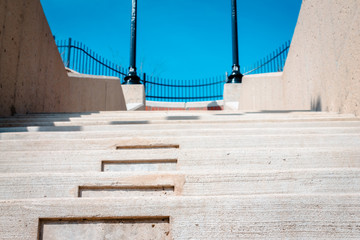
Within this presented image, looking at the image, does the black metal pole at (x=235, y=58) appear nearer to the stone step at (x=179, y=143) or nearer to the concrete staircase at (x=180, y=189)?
the concrete staircase at (x=180, y=189)

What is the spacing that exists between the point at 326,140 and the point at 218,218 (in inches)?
53.1

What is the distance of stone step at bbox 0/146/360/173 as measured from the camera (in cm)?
194

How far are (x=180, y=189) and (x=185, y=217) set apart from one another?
0.91 feet

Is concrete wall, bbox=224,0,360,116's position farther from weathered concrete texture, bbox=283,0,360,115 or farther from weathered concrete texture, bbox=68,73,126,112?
weathered concrete texture, bbox=68,73,126,112

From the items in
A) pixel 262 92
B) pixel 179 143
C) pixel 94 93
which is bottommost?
pixel 179 143

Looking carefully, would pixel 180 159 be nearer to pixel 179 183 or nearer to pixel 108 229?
pixel 179 183

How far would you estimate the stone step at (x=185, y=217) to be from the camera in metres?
1.36

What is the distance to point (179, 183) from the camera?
5.49ft

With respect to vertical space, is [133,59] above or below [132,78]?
above

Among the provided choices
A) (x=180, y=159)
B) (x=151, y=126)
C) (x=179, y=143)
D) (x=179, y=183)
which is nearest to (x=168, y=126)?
(x=151, y=126)

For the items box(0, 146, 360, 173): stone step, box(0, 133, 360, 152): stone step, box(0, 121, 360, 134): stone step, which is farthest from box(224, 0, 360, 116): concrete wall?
box(0, 146, 360, 173): stone step

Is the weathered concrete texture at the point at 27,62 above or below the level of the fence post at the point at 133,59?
below

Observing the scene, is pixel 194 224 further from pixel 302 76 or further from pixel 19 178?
pixel 302 76

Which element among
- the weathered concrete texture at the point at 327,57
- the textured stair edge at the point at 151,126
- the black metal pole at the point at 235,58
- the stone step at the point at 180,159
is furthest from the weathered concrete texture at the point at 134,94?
the stone step at the point at 180,159
